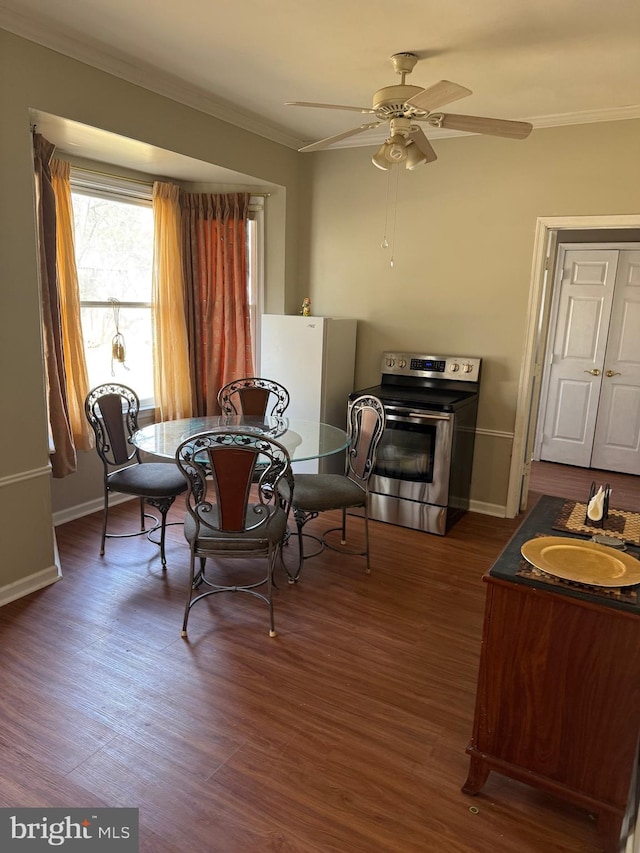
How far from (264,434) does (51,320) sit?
148 centimetres

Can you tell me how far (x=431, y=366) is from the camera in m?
4.32

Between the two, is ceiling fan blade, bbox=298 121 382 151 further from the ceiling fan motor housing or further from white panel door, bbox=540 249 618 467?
white panel door, bbox=540 249 618 467

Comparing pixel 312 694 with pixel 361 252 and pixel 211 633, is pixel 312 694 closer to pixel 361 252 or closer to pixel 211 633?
pixel 211 633

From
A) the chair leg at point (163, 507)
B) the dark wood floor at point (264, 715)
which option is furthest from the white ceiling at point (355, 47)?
the dark wood floor at point (264, 715)

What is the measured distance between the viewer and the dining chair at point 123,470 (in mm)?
3260

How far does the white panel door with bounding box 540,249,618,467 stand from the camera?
532 cm

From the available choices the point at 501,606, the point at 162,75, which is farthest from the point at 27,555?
the point at 162,75

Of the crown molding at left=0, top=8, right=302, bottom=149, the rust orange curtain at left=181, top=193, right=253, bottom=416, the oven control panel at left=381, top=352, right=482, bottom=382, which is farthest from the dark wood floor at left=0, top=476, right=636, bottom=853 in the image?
the crown molding at left=0, top=8, right=302, bottom=149

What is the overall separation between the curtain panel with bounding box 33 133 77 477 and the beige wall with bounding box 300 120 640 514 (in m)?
2.04

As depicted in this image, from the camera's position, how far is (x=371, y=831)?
5.70 feet

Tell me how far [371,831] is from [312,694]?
0.63 metres

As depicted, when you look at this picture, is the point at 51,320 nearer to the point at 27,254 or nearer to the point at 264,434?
the point at 27,254

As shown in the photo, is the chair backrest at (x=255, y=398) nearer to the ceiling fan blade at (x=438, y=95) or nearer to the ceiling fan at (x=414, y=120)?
the ceiling fan at (x=414, y=120)

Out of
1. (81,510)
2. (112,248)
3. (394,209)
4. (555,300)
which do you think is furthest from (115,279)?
(555,300)
